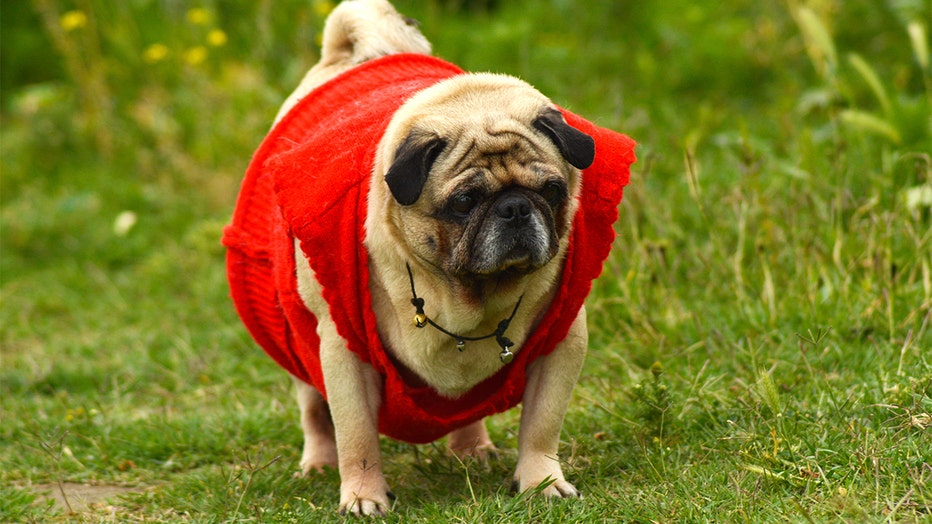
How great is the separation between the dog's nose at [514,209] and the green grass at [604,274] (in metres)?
0.99

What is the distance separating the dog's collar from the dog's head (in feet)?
0.47

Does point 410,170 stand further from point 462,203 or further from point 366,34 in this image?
point 366,34

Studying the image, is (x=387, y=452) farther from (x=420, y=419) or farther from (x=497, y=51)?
(x=497, y=51)

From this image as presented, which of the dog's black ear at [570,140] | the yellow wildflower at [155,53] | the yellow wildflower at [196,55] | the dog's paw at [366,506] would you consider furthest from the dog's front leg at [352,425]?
the yellow wildflower at [155,53]

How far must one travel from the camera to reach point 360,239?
3.75 m

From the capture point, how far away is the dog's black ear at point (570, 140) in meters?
3.57

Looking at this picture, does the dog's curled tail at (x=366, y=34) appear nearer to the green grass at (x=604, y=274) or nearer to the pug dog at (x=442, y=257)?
the pug dog at (x=442, y=257)

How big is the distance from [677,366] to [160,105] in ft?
20.7

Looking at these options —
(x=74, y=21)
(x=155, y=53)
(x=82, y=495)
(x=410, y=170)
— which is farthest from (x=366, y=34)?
(x=74, y=21)

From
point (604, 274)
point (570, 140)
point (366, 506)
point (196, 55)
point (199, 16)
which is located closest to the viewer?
point (570, 140)

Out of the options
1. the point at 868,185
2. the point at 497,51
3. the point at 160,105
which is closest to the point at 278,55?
the point at 160,105

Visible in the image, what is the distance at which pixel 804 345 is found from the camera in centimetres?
483

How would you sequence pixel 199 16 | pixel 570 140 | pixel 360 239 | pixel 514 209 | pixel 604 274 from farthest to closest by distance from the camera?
pixel 199 16
pixel 604 274
pixel 360 239
pixel 570 140
pixel 514 209

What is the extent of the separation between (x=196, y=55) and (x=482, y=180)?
249 inches
